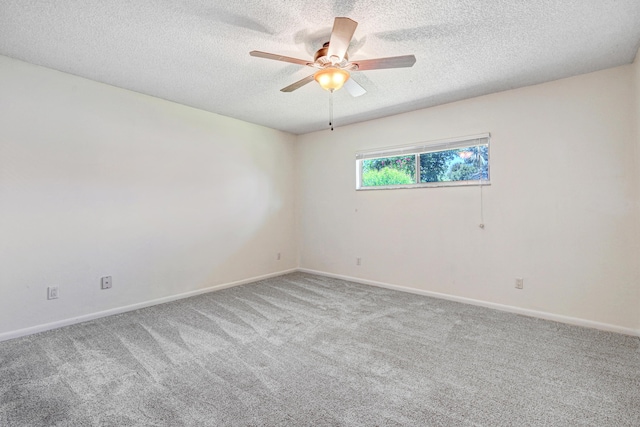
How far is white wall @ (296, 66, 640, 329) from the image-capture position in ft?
8.75

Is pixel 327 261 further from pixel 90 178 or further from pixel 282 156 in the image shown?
pixel 90 178

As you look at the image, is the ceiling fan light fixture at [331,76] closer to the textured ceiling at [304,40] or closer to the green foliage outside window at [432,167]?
the textured ceiling at [304,40]

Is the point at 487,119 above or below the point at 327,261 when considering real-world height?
above

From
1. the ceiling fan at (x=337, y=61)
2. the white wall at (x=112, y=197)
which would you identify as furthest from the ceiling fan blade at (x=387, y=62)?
the white wall at (x=112, y=197)

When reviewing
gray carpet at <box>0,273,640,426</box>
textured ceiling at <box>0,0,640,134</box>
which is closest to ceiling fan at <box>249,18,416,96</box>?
textured ceiling at <box>0,0,640,134</box>

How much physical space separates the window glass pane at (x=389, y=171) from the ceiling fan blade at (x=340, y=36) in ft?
7.34

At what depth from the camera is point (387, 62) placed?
6.63 feet

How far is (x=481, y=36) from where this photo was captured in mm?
2182

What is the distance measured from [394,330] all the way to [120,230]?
291cm

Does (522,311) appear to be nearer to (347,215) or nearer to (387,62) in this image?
(347,215)

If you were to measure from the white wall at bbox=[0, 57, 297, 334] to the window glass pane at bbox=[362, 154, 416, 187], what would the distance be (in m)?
1.63

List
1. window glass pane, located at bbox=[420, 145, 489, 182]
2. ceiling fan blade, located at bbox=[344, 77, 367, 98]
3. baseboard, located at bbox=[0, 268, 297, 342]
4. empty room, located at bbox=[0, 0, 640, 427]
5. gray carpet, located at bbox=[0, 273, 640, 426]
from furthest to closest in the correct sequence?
window glass pane, located at bbox=[420, 145, 489, 182], baseboard, located at bbox=[0, 268, 297, 342], ceiling fan blade, located at bbox=[344, 77, 367, 98], empty room, located at bbox=[0, 0, 640, 427], gray carpet, located at bbox=[0, 273, 640, 426]

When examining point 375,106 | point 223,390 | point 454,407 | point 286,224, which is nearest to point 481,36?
point 375,106

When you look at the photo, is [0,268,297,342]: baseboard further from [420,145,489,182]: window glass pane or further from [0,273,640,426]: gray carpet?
[420,145,489,182]: window glass pane
